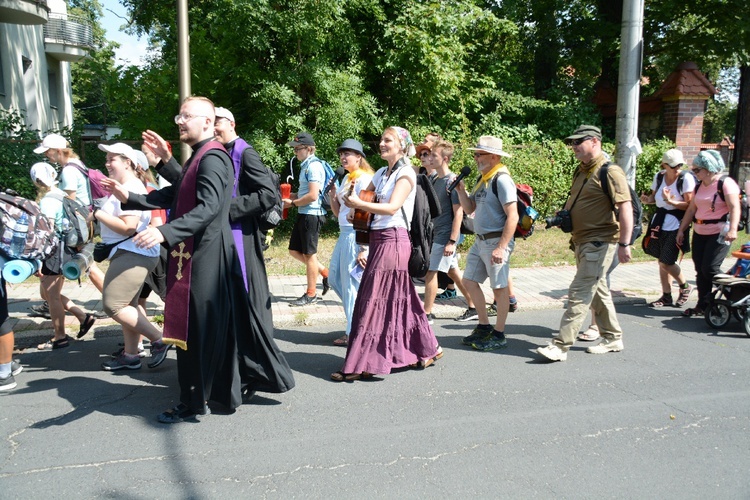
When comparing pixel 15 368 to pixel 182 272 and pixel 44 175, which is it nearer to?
pixel 44 175

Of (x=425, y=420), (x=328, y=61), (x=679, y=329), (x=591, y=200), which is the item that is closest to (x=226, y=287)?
(x=425, y=420)

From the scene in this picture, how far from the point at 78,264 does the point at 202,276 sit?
1.84 meters

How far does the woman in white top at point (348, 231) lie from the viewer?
223 inches

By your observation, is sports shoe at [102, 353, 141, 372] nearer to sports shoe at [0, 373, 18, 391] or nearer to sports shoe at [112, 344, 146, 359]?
sports shoe at [112, 344, 146, 359]

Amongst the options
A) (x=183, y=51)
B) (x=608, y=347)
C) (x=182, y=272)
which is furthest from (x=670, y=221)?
(x=182, y=272)

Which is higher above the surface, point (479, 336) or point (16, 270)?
point (16, 270)

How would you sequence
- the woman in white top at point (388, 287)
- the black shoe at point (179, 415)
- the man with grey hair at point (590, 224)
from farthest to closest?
the man with grey hair at point (590, 224)
the woman in white top at point (388, 287)
the black shoe at point (179, 415)

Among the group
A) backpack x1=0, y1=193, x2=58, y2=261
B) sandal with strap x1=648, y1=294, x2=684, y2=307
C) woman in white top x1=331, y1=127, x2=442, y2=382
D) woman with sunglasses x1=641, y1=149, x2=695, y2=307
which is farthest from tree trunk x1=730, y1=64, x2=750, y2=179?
backpack x1=0, y1=193, x2=58, y2=261

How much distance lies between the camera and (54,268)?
5547 millimetres

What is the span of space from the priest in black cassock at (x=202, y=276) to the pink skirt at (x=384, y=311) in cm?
114

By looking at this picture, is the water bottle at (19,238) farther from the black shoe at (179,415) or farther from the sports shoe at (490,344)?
the sports shoe at (490,344)

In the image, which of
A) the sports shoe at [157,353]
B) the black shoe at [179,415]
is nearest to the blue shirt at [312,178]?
the sports shoe at [157,353]

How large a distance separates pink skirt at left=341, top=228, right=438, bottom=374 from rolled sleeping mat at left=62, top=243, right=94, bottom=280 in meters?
2.29

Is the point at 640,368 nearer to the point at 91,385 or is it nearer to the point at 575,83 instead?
the point at 91,385
